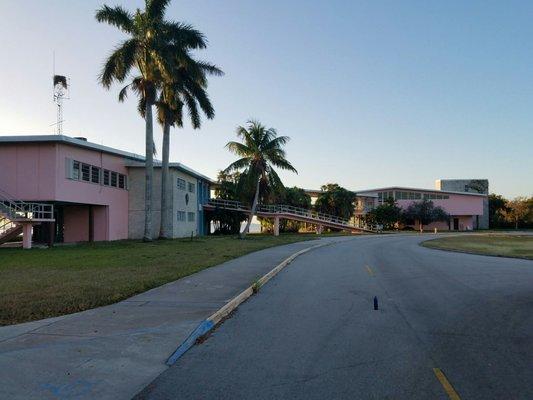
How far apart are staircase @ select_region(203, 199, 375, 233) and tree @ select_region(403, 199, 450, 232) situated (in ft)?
42.8

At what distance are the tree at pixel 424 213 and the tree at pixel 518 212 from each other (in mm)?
17474

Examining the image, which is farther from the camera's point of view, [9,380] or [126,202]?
[126,202]

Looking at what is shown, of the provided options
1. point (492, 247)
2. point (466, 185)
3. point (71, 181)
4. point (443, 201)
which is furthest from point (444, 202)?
point (71, 181)

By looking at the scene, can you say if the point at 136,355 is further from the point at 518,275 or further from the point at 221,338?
the point at 518,275

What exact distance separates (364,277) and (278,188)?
3124cm

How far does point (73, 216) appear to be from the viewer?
3766 centimetres

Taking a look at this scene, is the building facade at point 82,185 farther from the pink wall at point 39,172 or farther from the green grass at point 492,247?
the green grass at point 492,247

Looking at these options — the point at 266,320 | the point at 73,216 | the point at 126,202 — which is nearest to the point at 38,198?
the point at 73,216

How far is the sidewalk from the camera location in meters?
5.55

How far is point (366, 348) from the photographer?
279 inches

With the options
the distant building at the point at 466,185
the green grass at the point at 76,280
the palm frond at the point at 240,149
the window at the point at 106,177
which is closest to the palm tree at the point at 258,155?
the palm frond at the point at 240,149

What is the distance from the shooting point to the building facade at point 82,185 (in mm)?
30391

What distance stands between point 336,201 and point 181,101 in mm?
35272

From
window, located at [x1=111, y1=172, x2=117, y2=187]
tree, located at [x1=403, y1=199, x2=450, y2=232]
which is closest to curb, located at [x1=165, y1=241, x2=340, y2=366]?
window, located at [x1=111, y1=172, x2=117, y2=187]
